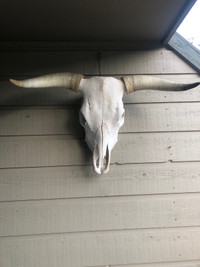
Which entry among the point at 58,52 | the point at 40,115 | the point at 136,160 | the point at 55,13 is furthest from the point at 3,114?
the point at 136,160

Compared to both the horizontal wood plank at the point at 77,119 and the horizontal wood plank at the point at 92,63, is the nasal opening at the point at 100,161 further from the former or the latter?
the horizontal wood plank at the point at 92,63

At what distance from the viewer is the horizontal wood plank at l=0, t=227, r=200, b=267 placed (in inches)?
48.0

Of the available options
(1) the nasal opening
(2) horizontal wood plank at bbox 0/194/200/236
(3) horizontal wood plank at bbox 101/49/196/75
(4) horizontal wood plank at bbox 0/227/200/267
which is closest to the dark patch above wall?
(3) horizontal wood plank at bbox 101/49/196/75

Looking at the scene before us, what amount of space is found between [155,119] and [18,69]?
32.8 inches

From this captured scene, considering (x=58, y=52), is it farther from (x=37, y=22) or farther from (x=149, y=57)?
(x=149, y=57)

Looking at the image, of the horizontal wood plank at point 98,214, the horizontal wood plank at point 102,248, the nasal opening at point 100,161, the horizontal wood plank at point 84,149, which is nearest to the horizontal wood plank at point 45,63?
the horizontal wood plank at point 84,149

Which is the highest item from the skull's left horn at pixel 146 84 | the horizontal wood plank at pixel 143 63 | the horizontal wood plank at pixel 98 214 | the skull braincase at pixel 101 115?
the horizontal wood plank at pixel 143 63

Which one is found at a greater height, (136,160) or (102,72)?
(102,72)

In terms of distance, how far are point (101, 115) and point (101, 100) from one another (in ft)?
0.25

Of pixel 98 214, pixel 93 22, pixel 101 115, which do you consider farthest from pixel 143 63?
pixel 98 214

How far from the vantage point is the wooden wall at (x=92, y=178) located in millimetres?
1245

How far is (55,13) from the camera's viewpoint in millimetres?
1193

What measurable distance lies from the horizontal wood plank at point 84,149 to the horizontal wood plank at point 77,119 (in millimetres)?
37

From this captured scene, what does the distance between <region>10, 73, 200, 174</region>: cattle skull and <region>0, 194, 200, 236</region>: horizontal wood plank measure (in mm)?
227
